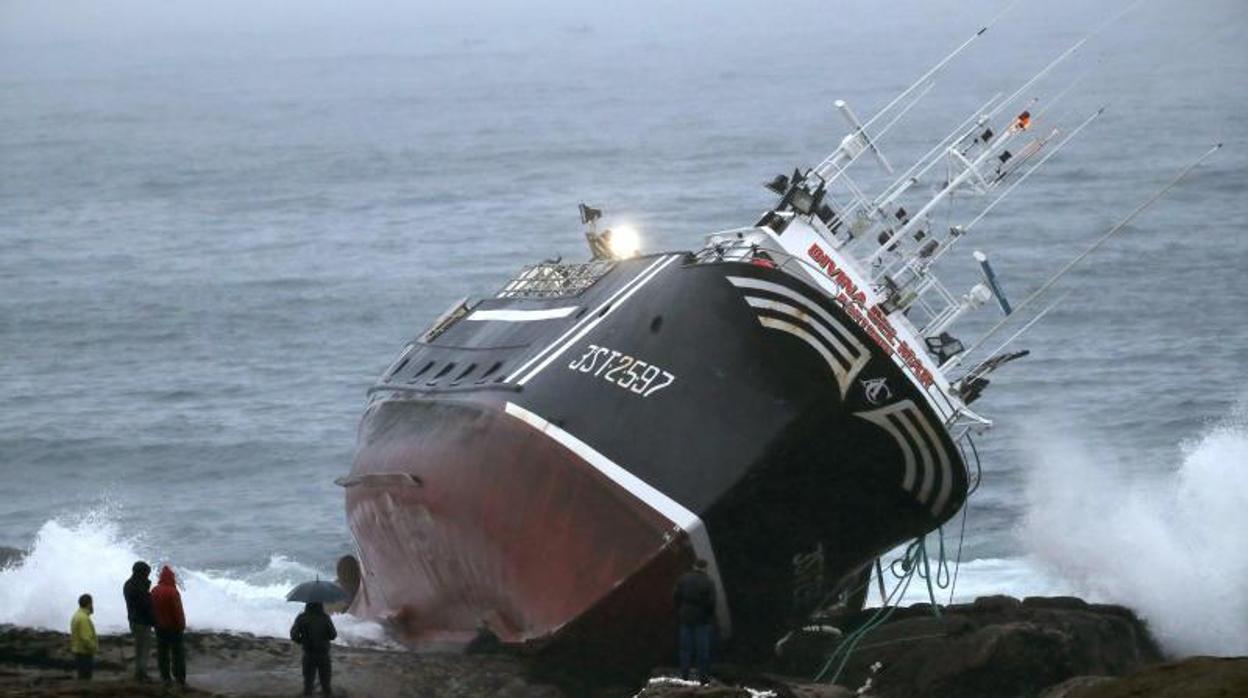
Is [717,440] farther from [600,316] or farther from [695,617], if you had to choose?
[600,316]

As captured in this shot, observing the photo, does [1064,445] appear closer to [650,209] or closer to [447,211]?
[650,209]

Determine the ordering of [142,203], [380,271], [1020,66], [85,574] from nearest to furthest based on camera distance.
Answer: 1. [85,574]
2. [380,271]
3. [142,203]
4. [1020,66]

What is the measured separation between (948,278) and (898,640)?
119 ft

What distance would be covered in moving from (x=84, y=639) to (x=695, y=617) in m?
6.03

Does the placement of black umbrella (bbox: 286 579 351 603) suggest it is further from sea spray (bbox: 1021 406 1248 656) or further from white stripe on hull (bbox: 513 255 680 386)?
sea spray (bbox: 1021 406 1248 656)

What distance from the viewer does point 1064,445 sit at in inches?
1855

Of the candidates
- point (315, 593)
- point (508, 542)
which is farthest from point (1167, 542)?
point (315, 593)

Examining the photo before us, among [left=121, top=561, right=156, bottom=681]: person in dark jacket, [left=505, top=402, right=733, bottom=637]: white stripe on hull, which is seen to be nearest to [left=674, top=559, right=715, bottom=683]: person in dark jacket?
[left=505, top=402, right=733, bottom=637]: white stripe on hull

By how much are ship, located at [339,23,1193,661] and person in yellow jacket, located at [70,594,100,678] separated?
5084mm

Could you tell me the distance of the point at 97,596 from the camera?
1293 inches

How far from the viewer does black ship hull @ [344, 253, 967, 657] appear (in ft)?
84.6

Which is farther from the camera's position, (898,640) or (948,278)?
(948,278)

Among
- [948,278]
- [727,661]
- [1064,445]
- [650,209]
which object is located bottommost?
[727,661]

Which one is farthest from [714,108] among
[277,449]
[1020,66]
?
[277,449]
